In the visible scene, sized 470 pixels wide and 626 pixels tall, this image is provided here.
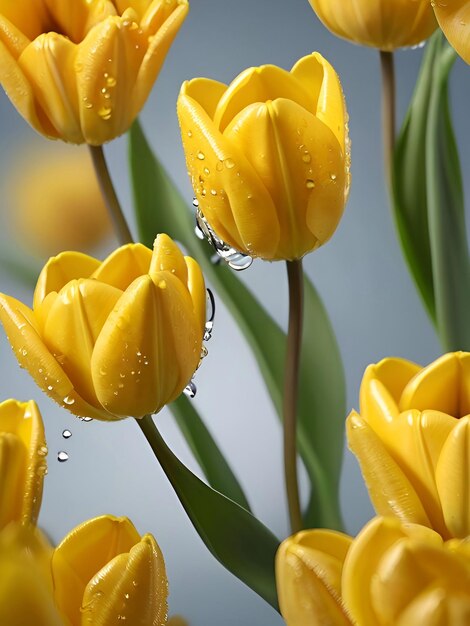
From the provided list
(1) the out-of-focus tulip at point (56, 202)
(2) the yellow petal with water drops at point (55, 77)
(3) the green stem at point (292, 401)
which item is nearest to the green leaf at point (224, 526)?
(3) the green stem at point (292, 401)

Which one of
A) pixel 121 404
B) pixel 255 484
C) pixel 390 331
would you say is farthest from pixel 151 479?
pixel 121 404

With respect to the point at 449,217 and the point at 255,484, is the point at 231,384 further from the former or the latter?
the point at 449,217

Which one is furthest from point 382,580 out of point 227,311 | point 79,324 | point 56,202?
point 56,202

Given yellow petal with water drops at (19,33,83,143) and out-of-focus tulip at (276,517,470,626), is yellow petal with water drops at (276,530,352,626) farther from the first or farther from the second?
yellow petal with water drops at (19,33,83,143)

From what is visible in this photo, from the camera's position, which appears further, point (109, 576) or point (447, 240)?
point (447, 240)

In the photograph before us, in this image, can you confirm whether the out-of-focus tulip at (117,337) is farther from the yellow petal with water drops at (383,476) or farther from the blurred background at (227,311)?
the blurred background at (227,311)

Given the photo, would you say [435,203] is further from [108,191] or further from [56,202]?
[56,202]
